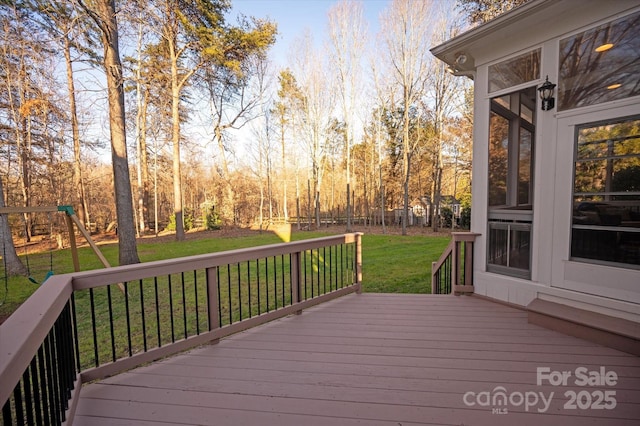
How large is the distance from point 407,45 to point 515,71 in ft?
30.7

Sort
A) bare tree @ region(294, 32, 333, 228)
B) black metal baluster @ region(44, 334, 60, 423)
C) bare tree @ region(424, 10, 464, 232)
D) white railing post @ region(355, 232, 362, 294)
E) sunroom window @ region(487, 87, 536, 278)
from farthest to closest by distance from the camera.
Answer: bare tree @ region(294, 32, 333, 228) → bare tree @ region(424, 10, 464, 232) → white railing post @ region(355, 232, 362, 294) → sunroom window @ region(487, 87, 536, 278) → black metal baluster @ region(44, 334, 60, 423)

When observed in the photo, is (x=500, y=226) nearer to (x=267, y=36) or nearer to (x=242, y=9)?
(x=267, y=36)

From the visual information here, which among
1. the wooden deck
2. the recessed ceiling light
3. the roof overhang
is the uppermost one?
the roof overhang

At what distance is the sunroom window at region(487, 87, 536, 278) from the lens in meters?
3.38

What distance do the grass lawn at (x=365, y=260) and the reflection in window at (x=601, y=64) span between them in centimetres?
339

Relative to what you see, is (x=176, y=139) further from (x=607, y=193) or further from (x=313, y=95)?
(x=607, y=193)

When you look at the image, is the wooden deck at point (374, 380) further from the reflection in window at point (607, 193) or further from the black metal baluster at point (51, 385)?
the reflection in window at point (607, 193)

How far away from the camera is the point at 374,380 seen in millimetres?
2020

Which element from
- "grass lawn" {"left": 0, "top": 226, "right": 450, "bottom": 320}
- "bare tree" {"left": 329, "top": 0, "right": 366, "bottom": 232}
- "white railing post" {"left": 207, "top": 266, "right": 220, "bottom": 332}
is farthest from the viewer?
"bare tree" {"left": 329, "top": 0, "right": 366, "bottom": 232}

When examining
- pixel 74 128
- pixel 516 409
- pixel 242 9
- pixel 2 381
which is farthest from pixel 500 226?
pixel 74 128

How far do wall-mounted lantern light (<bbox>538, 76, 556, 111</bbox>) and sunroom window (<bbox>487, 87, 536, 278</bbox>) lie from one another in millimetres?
223

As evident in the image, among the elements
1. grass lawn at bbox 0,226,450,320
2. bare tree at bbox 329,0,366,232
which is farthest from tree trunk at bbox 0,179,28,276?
bare tree at bbox 329,0,366,232

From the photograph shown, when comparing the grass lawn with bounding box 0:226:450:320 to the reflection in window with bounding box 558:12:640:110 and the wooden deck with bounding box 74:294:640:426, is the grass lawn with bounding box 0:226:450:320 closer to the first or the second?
the wooden deck with bounding box 74:294:640:426

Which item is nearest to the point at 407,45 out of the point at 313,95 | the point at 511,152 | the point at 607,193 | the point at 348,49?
the point at 348,49
